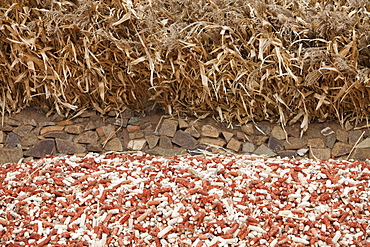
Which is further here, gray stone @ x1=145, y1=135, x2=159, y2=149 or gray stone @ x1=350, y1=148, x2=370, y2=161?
gray stone @ x1=145, y1=135, x2=159, y2=149

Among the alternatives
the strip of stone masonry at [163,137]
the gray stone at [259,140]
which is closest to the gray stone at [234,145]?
the strip of stone masonry at [163,137]

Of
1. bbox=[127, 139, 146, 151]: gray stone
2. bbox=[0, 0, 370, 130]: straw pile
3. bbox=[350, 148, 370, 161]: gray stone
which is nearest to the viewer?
bbox=[0, 0, 370, 130]: straw pile

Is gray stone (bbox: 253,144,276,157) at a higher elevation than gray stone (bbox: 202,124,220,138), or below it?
below

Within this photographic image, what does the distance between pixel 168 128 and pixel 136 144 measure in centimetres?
23

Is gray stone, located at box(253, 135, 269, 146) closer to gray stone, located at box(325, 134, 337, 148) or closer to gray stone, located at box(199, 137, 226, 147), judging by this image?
gray stone, located at box(199, 137, 226, 147)

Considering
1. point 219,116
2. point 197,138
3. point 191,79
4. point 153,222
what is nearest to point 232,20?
point 191,79

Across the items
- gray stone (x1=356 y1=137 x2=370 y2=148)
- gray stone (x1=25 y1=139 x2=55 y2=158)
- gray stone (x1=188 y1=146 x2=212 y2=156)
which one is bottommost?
gray stone (x1=25 y1=139 x2=55 y2=158)

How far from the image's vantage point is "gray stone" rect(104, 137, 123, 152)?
8.54 ft

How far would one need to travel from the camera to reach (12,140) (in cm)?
266

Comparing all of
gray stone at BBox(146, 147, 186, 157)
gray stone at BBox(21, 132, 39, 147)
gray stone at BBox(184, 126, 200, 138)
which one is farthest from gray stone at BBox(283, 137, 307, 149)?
gray stone at BBox(21, 132, 39, 147)

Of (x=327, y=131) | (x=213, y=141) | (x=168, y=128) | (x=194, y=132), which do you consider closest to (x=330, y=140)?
(x=327, y=131)

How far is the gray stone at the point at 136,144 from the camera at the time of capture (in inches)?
102

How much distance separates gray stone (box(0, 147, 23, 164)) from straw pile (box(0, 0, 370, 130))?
15.8 inches

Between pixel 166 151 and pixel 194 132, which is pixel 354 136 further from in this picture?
pixel 166 151
